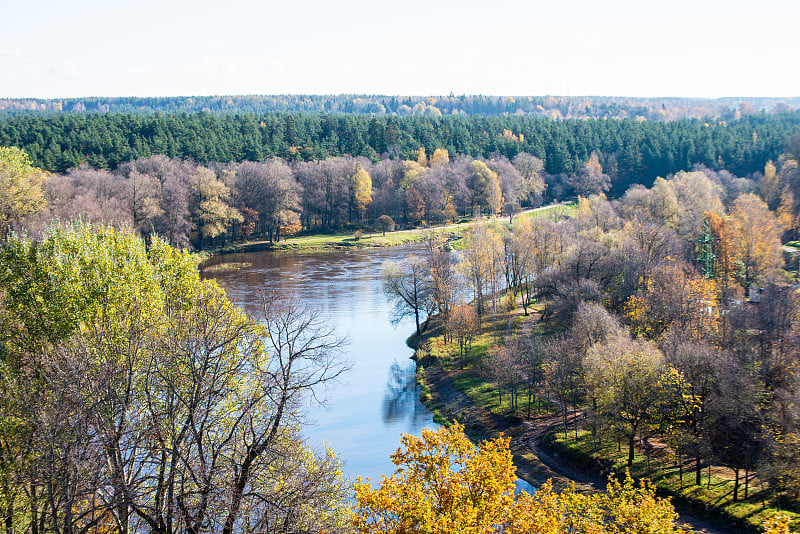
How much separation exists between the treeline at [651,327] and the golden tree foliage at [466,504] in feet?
37.2

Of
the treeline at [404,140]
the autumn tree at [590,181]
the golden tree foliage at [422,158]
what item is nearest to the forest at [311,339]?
the treeline at [404,140]

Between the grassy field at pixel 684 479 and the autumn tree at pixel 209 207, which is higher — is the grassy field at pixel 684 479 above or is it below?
below

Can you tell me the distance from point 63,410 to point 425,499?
8527 mm

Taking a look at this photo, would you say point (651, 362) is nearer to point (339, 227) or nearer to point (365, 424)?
point (365, 424)

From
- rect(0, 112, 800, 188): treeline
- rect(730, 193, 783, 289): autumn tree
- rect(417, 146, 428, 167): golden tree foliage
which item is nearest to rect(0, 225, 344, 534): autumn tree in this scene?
rect(730, 193, 783, 289): autumn tree

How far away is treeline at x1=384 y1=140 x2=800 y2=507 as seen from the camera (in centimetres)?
2616

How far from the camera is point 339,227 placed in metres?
100

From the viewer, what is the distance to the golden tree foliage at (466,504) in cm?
1271

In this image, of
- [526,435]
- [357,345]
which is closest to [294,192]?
[357,345]

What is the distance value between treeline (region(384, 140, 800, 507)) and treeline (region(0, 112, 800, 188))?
181 ft

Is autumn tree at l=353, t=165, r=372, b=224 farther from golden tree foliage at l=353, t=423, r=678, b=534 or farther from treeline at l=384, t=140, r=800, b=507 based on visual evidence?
golden tree foliage at l=353, t=423, r=678, b=534

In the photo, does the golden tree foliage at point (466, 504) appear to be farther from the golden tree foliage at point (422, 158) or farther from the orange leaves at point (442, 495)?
the golden tree foliage at point (422, 158)

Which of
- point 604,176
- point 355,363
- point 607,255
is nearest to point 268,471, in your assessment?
point 355,363

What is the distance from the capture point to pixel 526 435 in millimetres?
32688
